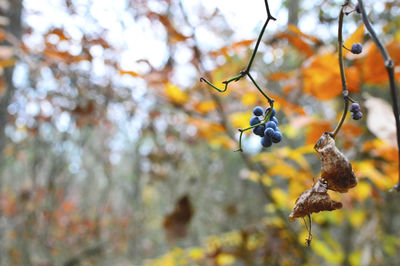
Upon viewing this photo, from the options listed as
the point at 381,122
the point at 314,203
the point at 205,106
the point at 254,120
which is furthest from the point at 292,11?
the point at 314,203

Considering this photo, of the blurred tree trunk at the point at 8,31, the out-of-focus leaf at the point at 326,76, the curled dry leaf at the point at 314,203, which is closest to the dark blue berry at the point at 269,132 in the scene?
the curled dry leaf at the point at 314,203

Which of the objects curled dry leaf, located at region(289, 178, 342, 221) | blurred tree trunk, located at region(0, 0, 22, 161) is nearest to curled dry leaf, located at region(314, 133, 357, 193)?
curled dry leaf, located at region(289, 178, 342, 221)

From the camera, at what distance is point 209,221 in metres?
6.22

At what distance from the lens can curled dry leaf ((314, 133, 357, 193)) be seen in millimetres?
442

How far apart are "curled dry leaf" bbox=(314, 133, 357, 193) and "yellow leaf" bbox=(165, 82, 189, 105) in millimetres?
1335

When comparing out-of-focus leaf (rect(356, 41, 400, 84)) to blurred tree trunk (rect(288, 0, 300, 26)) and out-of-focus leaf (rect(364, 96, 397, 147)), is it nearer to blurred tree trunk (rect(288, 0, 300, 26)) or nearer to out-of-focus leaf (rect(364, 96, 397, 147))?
out-of-focus leaf (rect(364, 96, 397, 147))

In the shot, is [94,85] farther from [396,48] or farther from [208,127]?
[396,48]

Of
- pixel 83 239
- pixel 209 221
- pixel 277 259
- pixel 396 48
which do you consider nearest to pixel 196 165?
pixel 209 221

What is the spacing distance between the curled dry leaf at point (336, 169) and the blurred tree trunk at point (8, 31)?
235cm

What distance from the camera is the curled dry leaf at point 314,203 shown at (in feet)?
1.45

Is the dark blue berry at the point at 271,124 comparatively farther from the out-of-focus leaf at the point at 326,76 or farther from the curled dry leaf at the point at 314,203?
the out-of-focus leaf at the point at 326,76

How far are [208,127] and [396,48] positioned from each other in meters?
1.07

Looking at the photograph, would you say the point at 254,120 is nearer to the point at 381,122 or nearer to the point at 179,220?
the point at 381,122

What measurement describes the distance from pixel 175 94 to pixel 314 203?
→ 1.37 meters
